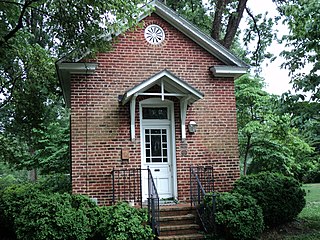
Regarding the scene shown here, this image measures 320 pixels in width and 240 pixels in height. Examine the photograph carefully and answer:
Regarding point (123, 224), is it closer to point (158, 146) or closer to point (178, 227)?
point (178, 227)

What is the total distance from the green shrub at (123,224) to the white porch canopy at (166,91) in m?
2.50

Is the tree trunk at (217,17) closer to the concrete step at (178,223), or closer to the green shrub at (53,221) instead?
the concrete step at (178,223)

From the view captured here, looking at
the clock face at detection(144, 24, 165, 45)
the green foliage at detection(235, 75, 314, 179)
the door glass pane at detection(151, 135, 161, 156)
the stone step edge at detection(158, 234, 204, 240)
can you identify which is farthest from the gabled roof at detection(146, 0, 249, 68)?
the stone step edge at detection(158, 234, 204, 240)

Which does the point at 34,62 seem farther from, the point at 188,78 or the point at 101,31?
the point at 188,78

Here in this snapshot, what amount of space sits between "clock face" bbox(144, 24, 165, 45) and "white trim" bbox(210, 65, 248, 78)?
1.79m

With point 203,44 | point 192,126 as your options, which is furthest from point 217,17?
point 192,126

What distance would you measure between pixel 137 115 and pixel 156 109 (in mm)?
701

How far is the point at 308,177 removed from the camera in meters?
27.9

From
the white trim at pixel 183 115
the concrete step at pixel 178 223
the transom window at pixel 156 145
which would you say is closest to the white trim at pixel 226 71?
the white trim at pixel 183 115

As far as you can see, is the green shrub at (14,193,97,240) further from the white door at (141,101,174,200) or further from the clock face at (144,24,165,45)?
the clock face at (144,24,165,45)

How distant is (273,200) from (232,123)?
2666 mm

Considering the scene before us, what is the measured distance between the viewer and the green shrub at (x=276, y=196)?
923 centimetres

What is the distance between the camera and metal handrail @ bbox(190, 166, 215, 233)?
8.47 metres

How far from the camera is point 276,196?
30.6ft
